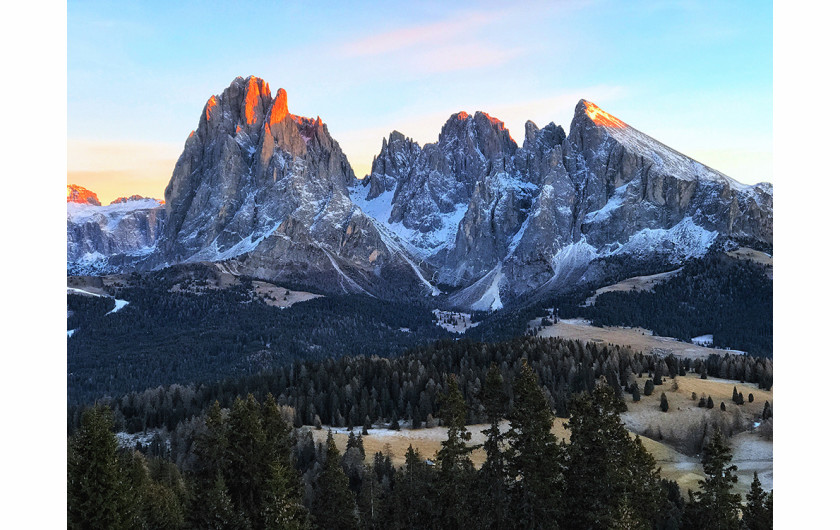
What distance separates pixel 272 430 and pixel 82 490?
17.1 m

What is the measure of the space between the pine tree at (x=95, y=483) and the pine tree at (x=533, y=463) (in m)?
23.5

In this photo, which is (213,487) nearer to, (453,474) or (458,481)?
(453,474)

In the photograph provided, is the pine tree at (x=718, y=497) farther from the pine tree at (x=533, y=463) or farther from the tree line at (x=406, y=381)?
the tree line at (x=406, y=381)

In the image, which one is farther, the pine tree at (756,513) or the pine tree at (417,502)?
the pine tree at (756,513)

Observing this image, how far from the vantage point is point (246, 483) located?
50.5m

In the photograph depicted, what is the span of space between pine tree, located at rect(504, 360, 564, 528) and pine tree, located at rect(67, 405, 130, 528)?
23455 millimetres

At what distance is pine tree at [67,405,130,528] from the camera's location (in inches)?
1468

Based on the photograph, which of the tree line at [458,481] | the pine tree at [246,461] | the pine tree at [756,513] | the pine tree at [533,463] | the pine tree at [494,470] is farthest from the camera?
the pine tree at [246,461]

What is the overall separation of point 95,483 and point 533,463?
25357 millimetres

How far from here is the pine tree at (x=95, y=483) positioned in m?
37.3

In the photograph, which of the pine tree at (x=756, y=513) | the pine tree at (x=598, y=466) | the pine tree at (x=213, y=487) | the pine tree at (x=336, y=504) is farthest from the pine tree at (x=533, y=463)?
the pine tree at (x=213, y=487)
